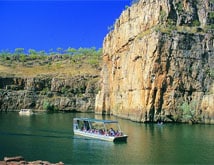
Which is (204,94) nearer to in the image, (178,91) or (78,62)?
(178,91)

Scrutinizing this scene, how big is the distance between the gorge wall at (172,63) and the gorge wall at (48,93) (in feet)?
125

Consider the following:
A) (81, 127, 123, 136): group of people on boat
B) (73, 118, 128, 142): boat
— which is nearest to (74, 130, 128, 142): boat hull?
(73, 118, 128, 142): boat

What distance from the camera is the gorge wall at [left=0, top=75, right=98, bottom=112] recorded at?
145 meters

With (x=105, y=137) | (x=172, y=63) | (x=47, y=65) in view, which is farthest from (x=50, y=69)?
(x=105, y=137)

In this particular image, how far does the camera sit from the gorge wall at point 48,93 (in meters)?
145

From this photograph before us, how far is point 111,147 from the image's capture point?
56.8 m

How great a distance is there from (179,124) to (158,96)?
8.73m

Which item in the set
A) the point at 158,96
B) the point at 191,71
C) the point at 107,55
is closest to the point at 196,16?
the point at 191,71

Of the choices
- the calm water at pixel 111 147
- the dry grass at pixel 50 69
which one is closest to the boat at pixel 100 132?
the calm water at pixel 111 147

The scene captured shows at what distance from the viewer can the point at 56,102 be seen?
14700 centimetres

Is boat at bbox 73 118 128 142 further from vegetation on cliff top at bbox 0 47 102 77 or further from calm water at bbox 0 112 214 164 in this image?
vegetation on cliff top at bbox 0 47 102 77

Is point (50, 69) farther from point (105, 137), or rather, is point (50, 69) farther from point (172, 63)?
point (105, 137)

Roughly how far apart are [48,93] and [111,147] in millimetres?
96507

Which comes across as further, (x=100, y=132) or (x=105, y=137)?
(x=100, y=132)
